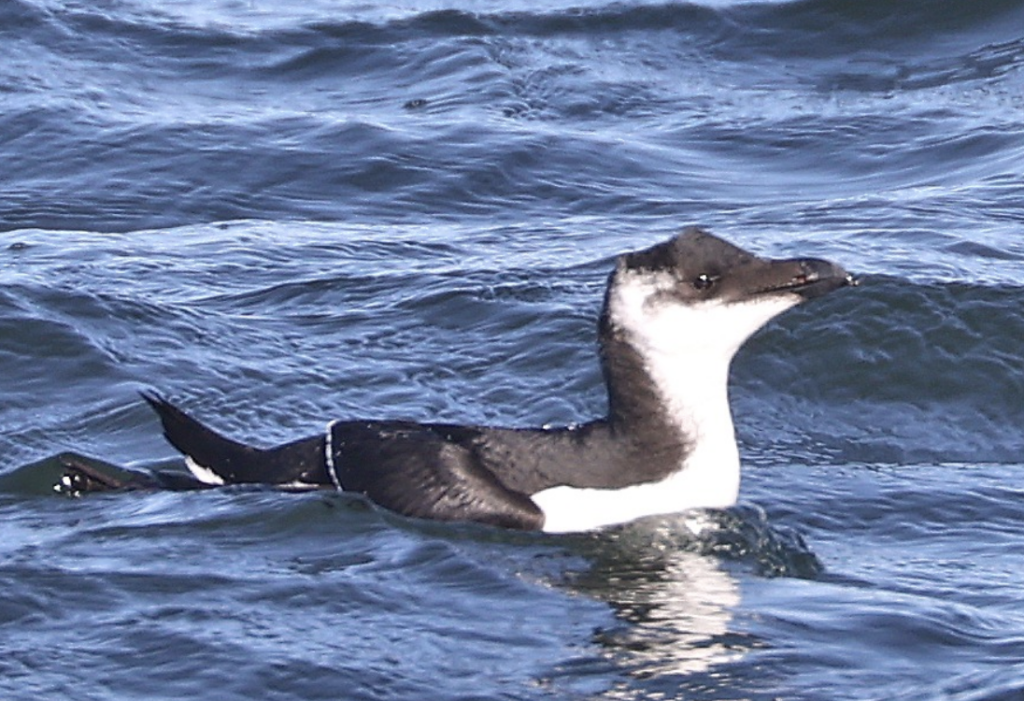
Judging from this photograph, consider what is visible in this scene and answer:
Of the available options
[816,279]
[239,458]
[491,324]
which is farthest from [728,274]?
[491,324]

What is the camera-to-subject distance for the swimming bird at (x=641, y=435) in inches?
288

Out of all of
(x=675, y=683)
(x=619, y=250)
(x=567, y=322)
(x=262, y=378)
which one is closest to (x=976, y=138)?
(x=619, y=250)

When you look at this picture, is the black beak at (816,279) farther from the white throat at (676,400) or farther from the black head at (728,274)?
the white throat at (676,400)

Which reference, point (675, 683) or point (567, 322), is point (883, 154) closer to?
point (567, 322)

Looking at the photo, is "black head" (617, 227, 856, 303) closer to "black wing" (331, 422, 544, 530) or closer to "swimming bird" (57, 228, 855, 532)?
"swimming bird" (57, 228, 855, 532)

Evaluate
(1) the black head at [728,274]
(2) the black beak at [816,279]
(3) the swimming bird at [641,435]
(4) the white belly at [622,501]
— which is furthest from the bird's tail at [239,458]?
(2) the black beak at [816,279]

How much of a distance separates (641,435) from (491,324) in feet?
9.43

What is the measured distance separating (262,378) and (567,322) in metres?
1.32

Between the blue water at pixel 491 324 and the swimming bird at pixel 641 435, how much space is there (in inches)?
4.7

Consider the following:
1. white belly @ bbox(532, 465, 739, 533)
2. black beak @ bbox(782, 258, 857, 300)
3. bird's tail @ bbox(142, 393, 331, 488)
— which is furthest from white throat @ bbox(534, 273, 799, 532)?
bird's tail @ bbox(142, 393, 331, 488)

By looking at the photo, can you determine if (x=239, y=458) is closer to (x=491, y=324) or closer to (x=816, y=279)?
(x=816, y=279)

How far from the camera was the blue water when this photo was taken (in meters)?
6.86

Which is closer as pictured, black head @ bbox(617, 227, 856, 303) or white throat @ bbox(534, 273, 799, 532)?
black head @ bbox(617, 227, 856, 303)

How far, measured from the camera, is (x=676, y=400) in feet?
24.4
